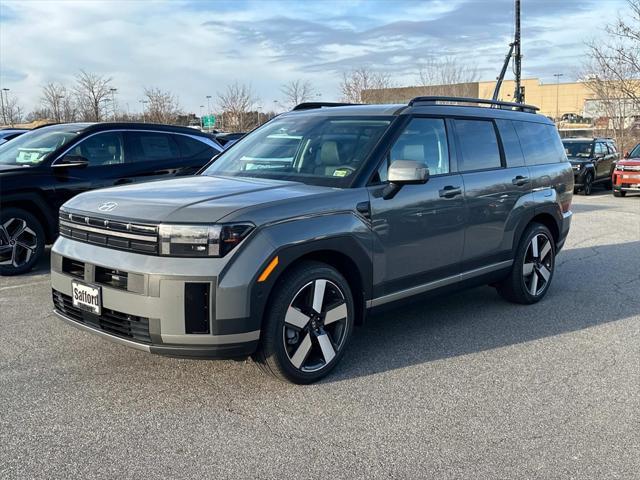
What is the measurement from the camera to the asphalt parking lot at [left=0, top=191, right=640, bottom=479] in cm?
311

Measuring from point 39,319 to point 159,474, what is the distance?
3.05 meters

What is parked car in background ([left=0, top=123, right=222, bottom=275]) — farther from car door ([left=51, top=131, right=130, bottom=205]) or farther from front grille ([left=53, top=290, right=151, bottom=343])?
front grille ([left=53, top=290, right=151, bottom=343])

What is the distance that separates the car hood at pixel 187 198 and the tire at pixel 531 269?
102 inches

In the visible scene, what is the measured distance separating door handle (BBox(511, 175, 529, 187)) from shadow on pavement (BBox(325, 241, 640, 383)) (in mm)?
1241

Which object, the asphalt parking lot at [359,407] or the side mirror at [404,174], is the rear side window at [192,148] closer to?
the asphalt parking lot at [359,407]

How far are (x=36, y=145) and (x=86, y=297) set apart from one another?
192 inches

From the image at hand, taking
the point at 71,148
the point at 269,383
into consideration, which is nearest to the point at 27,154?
the point at 71,148

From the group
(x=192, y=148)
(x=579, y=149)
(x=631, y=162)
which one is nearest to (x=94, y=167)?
(x=192, y=148)

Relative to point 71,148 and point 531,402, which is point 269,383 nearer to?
point 531,402

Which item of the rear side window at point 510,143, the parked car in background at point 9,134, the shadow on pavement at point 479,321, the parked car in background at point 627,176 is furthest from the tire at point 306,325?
the parked car in background at point 627,176

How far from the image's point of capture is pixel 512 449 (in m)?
3.26

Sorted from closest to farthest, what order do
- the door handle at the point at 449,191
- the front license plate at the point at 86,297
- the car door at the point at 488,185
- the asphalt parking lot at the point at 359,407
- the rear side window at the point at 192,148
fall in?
the asphalt parking lot at the point at 359,407, the front license plate at the point at 86,297, the door handle at the point at 449,191, the car door at the point at 488,185, the rear side window at the point at 192,148

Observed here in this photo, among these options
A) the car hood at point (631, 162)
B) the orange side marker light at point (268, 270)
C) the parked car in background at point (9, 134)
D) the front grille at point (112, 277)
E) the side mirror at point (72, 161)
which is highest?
the parked car in background at point (9, 134)

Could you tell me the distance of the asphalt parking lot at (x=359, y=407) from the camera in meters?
3.11
